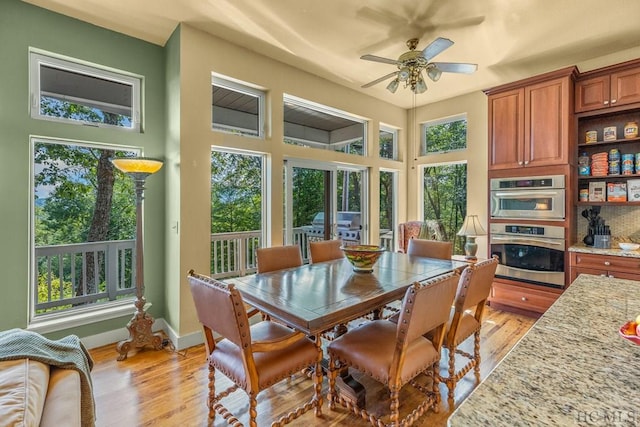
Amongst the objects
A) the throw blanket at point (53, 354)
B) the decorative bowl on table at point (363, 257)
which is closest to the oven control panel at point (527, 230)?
the decorative bowl on table at point (363, 257)

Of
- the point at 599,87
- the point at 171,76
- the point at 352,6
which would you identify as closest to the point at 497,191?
the point at 599,87

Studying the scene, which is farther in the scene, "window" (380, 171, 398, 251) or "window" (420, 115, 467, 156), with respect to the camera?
"window" (380, 171, 398, 251)

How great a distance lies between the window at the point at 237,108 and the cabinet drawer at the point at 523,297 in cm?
350

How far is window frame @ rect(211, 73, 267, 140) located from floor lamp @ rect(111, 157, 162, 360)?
801mm

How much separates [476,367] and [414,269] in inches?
33.5

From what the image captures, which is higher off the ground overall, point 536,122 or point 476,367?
point 536,122

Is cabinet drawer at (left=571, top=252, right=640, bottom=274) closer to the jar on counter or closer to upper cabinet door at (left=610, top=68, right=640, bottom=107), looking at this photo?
the jar on counter

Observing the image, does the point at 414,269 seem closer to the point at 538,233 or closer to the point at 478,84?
the point at 538,233

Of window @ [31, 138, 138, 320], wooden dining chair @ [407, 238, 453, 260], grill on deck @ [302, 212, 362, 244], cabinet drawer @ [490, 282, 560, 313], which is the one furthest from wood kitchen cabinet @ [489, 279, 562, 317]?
window @ [31, 138, 138, 320]

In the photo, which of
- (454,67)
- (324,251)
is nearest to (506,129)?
(454,67)

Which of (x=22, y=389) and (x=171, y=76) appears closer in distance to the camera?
(x=22, y=389)

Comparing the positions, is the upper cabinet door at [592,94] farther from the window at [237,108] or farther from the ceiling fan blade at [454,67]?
the window at [237,108]

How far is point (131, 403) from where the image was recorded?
2.13m

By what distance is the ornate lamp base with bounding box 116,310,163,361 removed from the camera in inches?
107
